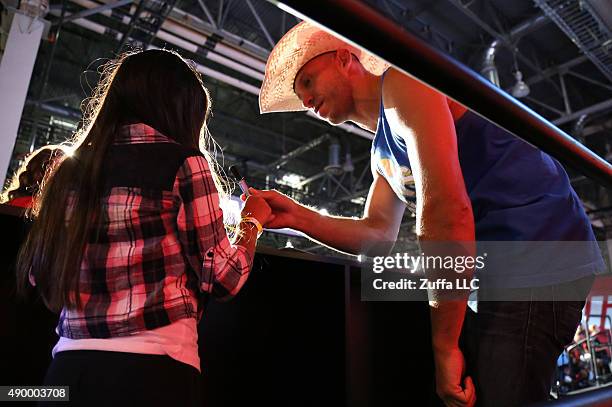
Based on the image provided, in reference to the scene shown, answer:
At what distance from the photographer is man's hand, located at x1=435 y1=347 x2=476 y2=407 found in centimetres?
78

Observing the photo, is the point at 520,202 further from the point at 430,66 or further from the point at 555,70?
the point at 555,70

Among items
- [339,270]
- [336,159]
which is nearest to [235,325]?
[339,270]

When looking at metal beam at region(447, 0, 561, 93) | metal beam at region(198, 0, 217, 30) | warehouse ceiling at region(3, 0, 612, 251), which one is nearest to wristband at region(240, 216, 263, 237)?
warehouse ceiling at region(3, 0, 612, 251)

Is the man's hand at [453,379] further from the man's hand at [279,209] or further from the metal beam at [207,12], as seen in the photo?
the metal beam at [207,12]

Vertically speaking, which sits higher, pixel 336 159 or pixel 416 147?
pixel 336 159

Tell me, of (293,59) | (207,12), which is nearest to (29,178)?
(293,59)

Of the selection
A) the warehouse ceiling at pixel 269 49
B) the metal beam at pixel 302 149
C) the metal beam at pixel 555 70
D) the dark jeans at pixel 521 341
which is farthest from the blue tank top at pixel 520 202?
the metal beam at pixel 302 149

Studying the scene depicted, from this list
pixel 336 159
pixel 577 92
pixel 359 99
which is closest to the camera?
pixel 359 99

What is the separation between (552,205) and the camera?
914 mm

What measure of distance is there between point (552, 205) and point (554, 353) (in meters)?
0.31

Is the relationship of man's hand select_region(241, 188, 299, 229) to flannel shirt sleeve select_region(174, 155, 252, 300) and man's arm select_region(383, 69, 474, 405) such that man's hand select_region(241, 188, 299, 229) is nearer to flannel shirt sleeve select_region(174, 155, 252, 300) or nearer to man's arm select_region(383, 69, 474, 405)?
flannel shirt sleeve select_region(174, 155, 252, 300)

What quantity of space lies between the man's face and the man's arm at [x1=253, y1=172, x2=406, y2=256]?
0.77 ft

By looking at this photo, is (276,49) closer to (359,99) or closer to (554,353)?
(359,99)

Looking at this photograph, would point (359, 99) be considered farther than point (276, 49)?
No
